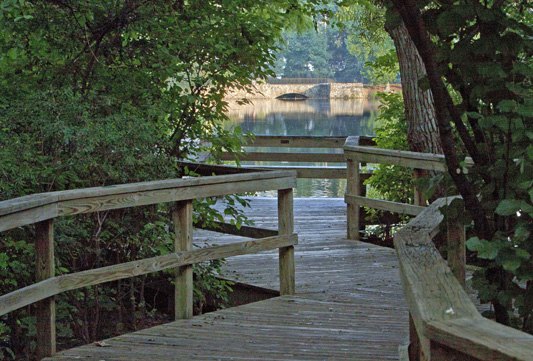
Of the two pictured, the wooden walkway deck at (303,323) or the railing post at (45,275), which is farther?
the wooden walkway deck at (303,323)

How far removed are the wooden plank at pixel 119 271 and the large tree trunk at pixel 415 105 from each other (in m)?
3.21

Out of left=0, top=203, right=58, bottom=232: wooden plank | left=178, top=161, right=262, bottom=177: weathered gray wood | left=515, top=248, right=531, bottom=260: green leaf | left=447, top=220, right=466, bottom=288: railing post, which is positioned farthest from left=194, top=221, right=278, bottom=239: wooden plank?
left=515, top=248, right=531, bottom=260: green leaf

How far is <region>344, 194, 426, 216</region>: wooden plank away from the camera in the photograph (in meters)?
6.54

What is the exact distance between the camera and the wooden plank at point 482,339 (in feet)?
4.34

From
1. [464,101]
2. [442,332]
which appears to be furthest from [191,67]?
[442,332]

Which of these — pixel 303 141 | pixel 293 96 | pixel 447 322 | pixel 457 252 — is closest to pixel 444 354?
pixel 447 322

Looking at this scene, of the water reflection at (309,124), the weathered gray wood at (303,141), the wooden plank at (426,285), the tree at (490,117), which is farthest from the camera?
the water reflection at (309,124)

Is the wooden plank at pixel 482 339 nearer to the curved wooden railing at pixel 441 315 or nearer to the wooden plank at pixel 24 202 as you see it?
the curved wooden railing at pixel 441 315

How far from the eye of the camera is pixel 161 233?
475 cm

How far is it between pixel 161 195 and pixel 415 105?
→ 14.8 feet

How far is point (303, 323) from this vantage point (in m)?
4.41

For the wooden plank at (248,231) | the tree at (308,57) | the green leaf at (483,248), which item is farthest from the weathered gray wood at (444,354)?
the tree at (308,57)

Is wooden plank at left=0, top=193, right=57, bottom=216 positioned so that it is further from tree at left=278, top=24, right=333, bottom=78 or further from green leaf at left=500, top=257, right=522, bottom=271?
tree at left=278, top=24, right=333, bottom=78

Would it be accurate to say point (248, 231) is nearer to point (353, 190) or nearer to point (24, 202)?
point (353, 190)
